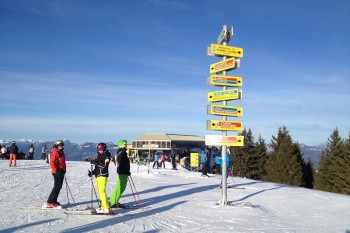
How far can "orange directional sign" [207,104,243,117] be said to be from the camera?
11797 mm

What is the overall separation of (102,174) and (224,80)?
16.7 feet

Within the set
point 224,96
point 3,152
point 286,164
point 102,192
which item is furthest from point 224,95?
point 286,164

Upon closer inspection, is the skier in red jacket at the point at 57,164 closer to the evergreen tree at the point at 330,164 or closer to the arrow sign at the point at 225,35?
the arrow sign at the point at 225,35

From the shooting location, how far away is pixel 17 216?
8.99m

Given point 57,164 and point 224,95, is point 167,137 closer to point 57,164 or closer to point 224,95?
point 224,95

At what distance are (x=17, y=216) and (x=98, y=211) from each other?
194 centimetres

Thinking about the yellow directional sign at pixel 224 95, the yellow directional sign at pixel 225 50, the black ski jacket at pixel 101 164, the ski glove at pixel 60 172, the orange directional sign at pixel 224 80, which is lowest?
the ski glove at pixel 60 172

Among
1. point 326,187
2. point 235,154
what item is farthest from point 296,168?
point 235,154

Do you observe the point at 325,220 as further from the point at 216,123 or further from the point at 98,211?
the point at 98,211

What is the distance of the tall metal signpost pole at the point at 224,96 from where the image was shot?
11867 millimetres

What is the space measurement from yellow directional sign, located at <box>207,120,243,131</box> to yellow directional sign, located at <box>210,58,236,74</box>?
1.78m

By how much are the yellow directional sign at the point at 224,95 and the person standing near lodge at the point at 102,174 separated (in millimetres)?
4175

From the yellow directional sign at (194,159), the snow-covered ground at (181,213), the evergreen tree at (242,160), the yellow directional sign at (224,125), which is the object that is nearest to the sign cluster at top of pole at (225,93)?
the yellow directional sign at (224,125)

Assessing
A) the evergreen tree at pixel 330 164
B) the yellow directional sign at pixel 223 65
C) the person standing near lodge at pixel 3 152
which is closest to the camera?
the yellow directional sign at pixel 223 65
